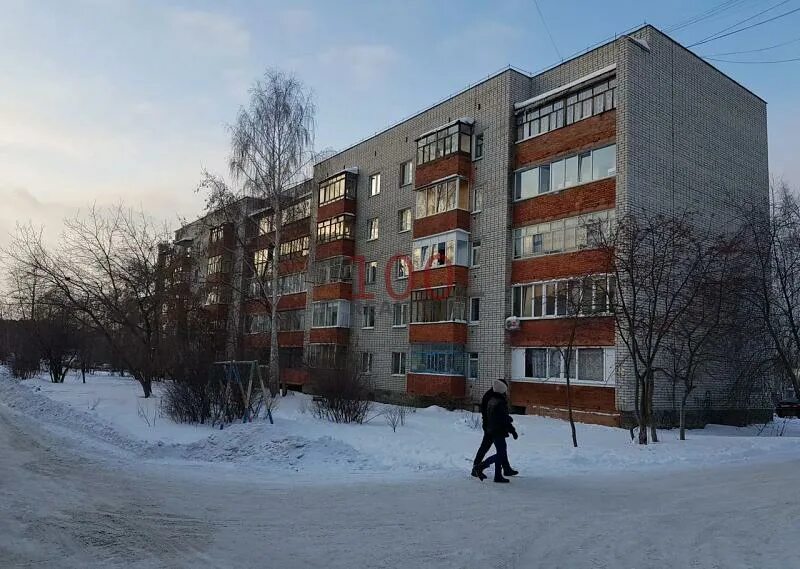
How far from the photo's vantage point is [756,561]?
5.83 m

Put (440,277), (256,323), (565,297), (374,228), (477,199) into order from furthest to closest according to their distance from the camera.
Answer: (256,323) → (374,228) → (440,277) → (477,199) → (565,297)

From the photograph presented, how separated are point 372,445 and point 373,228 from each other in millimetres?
22103

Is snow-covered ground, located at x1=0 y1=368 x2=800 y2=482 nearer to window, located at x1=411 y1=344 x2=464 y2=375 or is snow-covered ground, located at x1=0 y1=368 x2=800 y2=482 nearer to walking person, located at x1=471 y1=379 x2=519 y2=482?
walking person, located at x1=471 y1=379 x2=519 y2=482

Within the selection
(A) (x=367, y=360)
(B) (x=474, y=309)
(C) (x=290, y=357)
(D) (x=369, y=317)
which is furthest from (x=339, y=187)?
(B) (x=474, y=309)

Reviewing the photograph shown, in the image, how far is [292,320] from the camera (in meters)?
39.8

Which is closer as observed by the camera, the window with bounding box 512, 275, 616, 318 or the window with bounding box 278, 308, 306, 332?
the window with bounding box 512, 275, 616, 318

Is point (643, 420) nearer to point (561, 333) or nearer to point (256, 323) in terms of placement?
point (561, 333)

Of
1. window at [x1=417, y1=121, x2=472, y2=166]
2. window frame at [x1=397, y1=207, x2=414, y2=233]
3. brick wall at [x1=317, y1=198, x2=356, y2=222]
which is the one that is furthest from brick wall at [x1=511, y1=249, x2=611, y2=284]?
brick wall at [x1=317, y1=198, x2=356, y2=222]

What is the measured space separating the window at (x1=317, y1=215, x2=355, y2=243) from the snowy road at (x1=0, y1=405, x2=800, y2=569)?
25.3 metres

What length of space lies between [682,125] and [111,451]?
21959mm

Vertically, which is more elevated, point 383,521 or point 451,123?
point 451,123

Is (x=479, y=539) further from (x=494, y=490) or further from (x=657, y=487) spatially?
(x=657, y=487)

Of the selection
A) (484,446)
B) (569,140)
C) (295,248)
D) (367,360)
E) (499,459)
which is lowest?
(499,459)

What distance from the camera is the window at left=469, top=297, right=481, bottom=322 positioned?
27.0m
